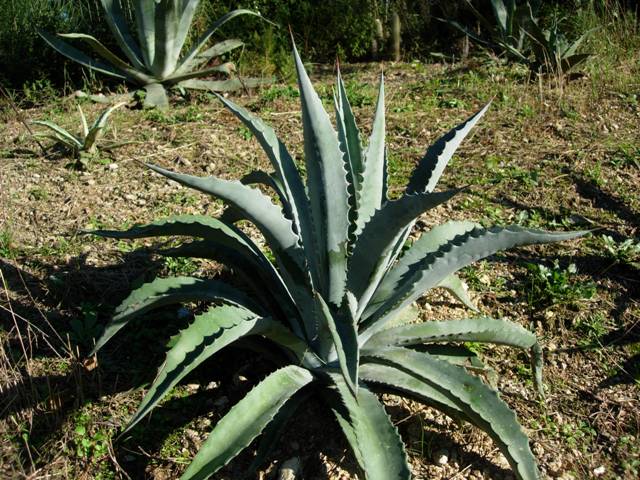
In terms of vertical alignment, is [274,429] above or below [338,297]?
below

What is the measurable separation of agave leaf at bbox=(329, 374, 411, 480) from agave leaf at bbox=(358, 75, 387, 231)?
56 centimetres

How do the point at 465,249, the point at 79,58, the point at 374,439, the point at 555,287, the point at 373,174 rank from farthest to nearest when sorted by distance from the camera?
the point at 79,58, the point at 555,287, the point at 373,174, the point at 465,249, the point at 374,439

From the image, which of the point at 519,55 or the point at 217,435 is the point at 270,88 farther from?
the point at 217,435

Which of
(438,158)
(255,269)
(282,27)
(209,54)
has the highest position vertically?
(282,27)

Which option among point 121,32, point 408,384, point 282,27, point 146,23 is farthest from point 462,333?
point 282,27

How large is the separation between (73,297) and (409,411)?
1.48 metres

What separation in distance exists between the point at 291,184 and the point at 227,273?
0.86 metres

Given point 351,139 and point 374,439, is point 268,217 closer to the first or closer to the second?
point 351,139

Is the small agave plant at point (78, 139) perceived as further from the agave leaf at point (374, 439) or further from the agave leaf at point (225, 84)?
the agave leaf at point (374, 439)

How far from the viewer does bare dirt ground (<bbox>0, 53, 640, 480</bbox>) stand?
7.38 ft

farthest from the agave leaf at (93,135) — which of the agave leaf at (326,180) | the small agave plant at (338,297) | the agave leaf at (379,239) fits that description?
the agave leaf at (379,239)

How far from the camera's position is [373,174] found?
2.22 m

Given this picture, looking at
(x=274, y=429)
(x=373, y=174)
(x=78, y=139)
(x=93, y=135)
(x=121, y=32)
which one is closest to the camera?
(x=274, y=429)

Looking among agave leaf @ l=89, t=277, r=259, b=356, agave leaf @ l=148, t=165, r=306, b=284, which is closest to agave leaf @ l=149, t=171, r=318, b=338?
agave leaf @ l=148, t=165, r=306, b=284
